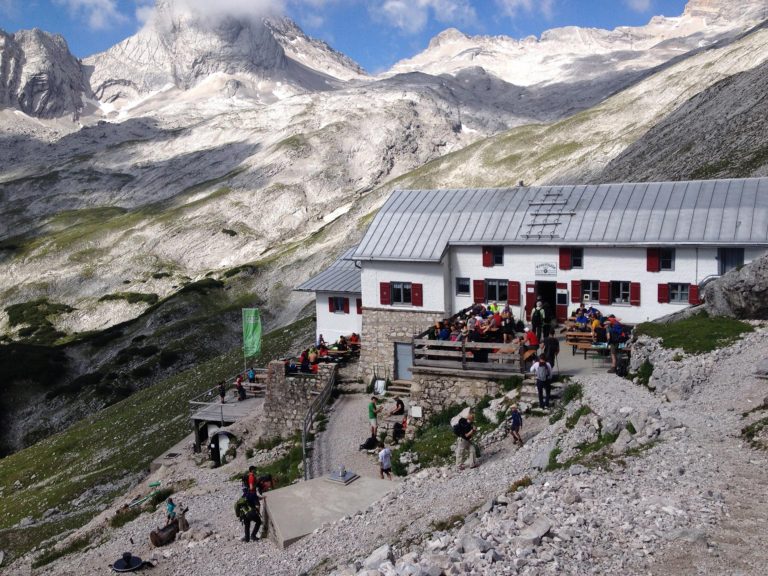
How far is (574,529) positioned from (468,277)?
2654cm

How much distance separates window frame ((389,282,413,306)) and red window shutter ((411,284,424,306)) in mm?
205

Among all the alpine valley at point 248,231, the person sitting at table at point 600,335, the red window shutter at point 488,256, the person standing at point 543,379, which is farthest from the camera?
the alpine valley at point 248,231

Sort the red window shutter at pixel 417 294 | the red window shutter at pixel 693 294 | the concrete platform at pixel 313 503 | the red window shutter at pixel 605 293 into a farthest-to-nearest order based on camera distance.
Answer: the red window shutter at pixel 417 294
the red window shutter at pixel 605 293
the red window shutter at pixel 693 294
the concrete platform at pixel 313 503

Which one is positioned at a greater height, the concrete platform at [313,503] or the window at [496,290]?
the window at [496,290]

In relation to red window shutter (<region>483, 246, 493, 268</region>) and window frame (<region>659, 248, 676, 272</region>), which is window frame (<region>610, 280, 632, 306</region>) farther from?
red window shutter (<region>483, 246, 493, 268</region>)

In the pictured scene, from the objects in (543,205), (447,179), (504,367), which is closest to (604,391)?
(504,367)

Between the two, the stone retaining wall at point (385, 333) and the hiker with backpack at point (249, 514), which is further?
the stone retaining wall at point (385, 333)

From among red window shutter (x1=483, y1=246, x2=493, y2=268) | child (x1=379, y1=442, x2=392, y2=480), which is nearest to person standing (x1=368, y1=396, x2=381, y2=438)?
child (x1=379, y1=442, x2=392, y2=480)

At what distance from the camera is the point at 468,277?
40.4 meters

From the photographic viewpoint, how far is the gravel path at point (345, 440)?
1228 inches

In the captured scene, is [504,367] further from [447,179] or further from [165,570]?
[447,179]

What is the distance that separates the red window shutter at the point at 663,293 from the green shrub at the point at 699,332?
508 cm

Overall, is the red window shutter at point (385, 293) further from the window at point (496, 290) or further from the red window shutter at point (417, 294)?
the window at point (496, 290)

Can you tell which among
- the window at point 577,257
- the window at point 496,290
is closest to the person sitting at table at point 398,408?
the window at point 496,290
